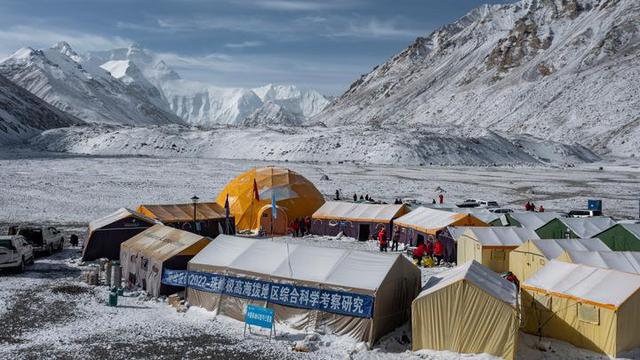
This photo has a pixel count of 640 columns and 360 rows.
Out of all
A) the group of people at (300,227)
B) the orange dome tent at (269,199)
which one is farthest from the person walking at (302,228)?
the orange dome tent at (269,199)

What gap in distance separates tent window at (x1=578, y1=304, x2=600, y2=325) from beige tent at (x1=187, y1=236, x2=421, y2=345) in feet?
15.0

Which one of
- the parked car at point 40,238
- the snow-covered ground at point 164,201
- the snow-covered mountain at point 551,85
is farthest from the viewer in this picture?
the snow-covered mountain at point 551,85

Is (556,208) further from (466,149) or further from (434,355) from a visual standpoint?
(466,149)

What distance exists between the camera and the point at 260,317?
1653cm

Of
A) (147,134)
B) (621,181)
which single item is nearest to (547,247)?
(621,181)

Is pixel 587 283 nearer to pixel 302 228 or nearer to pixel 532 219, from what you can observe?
pixel 532 219

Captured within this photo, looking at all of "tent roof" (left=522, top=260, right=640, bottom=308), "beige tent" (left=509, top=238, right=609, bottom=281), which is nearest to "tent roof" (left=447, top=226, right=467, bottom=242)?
"beige tent" (left=509, top=238, right=609, bottom=281)

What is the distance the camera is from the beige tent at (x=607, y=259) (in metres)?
19.3

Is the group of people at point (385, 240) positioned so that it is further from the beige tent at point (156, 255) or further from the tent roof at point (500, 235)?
the beige tent at point (156, 255)

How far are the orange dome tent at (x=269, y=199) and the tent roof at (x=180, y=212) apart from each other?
2.35m

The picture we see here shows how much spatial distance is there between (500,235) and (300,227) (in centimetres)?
1262

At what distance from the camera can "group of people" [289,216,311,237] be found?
34594 millimetres

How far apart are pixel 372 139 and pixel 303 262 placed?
298 feet

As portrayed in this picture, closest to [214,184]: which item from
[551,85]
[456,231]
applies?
[456,231]
